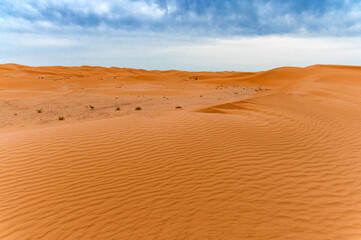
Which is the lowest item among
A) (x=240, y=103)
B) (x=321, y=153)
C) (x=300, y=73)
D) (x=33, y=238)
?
(x=33, y=238)

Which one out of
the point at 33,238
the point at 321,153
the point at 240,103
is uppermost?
the point at 240,103

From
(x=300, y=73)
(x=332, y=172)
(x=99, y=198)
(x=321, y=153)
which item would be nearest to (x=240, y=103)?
(x=321, y=153)

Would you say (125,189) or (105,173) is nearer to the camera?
(125,189)

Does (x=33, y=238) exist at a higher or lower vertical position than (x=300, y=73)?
lower

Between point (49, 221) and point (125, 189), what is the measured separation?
1281mm

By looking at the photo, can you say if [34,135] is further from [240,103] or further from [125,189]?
[240,103]

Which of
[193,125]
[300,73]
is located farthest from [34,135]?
[300,73]

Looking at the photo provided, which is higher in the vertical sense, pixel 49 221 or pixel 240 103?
pixel 240 103

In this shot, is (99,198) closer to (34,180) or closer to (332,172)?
(34,180)

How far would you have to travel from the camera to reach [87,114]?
11648 millimetres

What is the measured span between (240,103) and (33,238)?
9.37m

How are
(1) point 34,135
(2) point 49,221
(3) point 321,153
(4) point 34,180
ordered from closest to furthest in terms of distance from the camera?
(2) point 49,221
(4) point 34,180
(3) point 321,153
(1) point 34,135

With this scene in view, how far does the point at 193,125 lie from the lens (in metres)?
7.19

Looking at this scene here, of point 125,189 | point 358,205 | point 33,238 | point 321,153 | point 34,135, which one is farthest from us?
point 34,135
